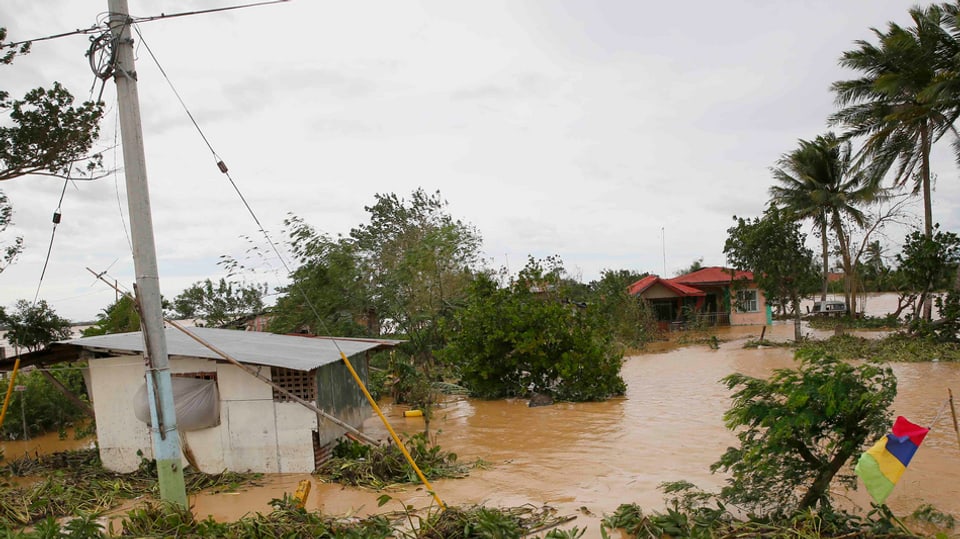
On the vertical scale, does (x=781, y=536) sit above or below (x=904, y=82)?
below

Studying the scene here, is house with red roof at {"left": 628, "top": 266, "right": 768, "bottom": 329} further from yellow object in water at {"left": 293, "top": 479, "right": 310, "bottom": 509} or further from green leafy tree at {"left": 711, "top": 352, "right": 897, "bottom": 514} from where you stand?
yellow object in water at {"left": 293, "top": 479, "right": 310, "bottom": 509}

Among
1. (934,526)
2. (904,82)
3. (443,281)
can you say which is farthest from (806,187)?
(934,526)

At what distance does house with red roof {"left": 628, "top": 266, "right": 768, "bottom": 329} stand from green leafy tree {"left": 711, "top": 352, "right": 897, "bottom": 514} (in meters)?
26.3

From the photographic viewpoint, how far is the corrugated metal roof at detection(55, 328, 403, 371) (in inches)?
344

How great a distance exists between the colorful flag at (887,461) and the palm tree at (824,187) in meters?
23.0

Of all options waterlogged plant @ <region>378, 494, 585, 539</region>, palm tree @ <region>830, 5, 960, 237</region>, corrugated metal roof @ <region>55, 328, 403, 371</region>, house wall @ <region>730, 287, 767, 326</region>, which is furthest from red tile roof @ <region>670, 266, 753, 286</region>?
waterlogged plant @ <region>378, 494, 585, 539</region>

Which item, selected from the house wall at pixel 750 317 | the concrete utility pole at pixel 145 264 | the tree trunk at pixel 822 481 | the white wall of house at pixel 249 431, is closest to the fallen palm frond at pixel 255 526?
the concrete utility pole at pixel 145 264

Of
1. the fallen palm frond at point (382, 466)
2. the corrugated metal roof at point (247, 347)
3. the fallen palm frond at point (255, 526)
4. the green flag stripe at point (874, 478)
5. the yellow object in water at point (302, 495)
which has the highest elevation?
the corrugated metal roof at point (247, 347)

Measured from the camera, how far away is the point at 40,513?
7.21 m

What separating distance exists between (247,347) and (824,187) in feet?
85.3

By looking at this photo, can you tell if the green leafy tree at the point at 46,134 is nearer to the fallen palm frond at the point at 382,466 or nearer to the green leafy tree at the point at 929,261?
the fallen palm frond at the point at 382,466

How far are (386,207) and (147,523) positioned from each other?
69.2 feet

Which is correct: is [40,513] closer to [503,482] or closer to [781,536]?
[503,482]

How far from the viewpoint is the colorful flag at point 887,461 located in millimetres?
4992
